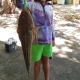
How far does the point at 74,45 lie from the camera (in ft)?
17.0

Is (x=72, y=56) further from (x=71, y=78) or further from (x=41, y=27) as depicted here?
(x=41, y=27)

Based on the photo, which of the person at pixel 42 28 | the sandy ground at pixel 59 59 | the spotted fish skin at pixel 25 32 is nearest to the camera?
the spotted fish skin at pixel 25 32

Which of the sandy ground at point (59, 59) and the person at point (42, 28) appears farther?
the sandy ground at point (59, 59)

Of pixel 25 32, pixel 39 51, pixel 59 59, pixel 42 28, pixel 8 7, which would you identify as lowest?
pixel 59 59

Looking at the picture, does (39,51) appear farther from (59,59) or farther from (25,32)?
(59,59)

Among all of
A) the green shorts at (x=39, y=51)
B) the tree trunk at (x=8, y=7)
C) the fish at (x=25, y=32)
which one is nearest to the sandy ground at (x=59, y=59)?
the green shorts at (x=39, y=51)

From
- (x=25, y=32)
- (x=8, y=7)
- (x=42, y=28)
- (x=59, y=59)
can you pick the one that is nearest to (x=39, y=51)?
(x=42, y=28)

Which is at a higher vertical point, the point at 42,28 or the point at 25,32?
the point at 25,32

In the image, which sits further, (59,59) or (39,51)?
(59,59)

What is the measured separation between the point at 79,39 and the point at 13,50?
2.13 m

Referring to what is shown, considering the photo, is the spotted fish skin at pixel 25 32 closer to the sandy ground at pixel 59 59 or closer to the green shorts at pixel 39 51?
the green shorts at pixel 39 51

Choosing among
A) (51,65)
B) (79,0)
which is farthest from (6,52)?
(79,0)

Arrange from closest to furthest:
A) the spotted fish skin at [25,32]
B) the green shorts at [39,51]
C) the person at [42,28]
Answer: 1. the spotted fish skin at [25,32]
2. the person at [42,28]
3. the green shorts at [39,51]

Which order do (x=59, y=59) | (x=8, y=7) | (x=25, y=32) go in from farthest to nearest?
(x=8, y=7) → (x=59, y=59) → (x=25, y=32)
